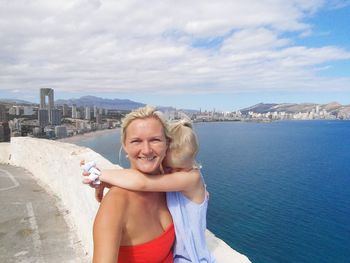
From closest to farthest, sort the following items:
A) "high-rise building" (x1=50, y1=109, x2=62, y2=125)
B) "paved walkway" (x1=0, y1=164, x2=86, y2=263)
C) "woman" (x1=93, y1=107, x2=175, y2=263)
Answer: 1. "woman" (x1=93, y1=107, x2=175, y2=263)
2. "paved walkway" (x1=0, y1=164, x2=86, y2=263)
3. "high-rise building" (x1=50, y1=109, x2=62, y2=125)

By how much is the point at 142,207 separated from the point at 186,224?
10.7 inches

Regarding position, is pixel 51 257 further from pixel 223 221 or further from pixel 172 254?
pixel 223 221

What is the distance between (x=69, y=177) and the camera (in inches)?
258

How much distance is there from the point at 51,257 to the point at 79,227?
2.42ft

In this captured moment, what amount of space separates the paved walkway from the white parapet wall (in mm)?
197

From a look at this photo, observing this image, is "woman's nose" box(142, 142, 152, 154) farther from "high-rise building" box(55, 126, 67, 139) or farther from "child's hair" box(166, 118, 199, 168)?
"high-rise building" box(55, 126, 67, 139)

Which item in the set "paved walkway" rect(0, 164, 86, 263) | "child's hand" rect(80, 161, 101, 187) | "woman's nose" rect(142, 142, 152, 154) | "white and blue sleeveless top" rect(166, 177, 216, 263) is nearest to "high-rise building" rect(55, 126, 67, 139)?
"paved walkway" rect(0, 164, 86, 263)

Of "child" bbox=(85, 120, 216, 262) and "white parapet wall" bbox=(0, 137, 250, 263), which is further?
"white parapet wall" bbox=(0, 137, 250, 263)

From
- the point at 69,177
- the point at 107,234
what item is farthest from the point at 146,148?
the point at 69,177

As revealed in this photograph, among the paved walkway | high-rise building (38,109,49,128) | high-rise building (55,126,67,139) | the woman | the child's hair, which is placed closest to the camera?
the woman

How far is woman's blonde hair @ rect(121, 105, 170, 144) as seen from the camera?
1.66m

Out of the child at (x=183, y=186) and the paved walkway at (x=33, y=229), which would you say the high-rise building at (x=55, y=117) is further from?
the child at (x=183, y=186)

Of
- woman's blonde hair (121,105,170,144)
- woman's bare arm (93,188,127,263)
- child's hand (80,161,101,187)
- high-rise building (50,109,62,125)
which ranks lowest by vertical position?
high-rise building (50,109,62,125)

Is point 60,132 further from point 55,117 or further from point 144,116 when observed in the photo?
point 144,116
